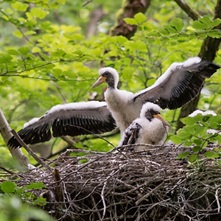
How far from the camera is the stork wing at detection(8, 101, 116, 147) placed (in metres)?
7.14

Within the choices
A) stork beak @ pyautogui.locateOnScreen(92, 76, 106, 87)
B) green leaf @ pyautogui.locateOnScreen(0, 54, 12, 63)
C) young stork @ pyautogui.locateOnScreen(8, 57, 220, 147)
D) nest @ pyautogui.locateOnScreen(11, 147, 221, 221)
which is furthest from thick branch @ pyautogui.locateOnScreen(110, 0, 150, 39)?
nest @ pyautogui.locateOnScreen(11, 147, 221, 221)

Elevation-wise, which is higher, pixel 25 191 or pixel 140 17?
pixel 140 17

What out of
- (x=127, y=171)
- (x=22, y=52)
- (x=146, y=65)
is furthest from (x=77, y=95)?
(x=127, y=171)

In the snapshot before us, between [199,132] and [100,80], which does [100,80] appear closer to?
[100,80]

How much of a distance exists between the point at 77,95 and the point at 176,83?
2.16 m

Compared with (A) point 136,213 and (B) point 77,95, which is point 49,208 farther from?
(B) point 77,95

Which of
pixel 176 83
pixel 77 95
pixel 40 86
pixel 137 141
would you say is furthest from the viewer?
pixel 40 86

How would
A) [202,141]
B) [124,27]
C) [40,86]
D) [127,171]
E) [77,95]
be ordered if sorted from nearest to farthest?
[202,141] < [127,171] < [77,95] < [124,27] < [40,86]

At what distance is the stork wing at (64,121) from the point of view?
281 inches

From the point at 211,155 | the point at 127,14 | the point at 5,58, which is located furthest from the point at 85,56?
the point at 127,14

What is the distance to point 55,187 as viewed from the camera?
4.92 meters

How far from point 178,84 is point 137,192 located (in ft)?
6.93

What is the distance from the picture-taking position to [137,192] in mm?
4828

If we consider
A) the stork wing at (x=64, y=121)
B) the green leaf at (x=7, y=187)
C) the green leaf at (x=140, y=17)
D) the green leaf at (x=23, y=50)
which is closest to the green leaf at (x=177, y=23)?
the green leaf at (x=23, y=50)
